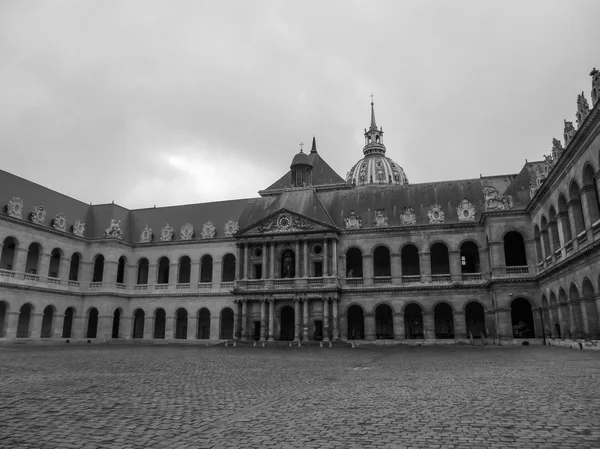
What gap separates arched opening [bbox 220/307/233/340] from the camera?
58250mm

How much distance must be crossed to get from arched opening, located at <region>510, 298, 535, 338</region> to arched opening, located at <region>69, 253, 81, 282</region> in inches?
1911

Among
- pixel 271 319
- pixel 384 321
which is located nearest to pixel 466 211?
pixel 384 321

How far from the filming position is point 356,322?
54812 millimetres

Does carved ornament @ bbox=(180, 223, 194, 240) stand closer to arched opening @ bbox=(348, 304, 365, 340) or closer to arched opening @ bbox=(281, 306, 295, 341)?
arched opening @ bbox=(281, 306, 295, 341)

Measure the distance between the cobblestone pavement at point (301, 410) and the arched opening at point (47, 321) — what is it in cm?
4067

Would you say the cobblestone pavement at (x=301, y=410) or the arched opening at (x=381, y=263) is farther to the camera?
the arched opening at (x=381, y=263)

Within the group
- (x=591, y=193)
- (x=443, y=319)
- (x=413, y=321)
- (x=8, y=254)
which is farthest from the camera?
(x=413, y=321)

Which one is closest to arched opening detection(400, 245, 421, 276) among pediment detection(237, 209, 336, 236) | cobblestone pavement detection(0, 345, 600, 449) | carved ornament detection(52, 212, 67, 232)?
pediment detection(237, 209, 336, 236)

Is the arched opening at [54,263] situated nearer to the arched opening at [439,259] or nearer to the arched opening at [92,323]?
the arched opening at [92,323]

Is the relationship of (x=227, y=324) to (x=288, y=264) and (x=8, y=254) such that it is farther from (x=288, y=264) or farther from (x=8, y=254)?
(x=8, y=254)

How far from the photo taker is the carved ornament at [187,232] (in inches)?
2400

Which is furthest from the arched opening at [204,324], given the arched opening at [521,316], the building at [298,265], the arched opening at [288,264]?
the arched opening at [521,316]

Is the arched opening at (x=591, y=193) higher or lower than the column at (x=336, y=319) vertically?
higher

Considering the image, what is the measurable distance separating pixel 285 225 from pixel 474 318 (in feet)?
74.0
